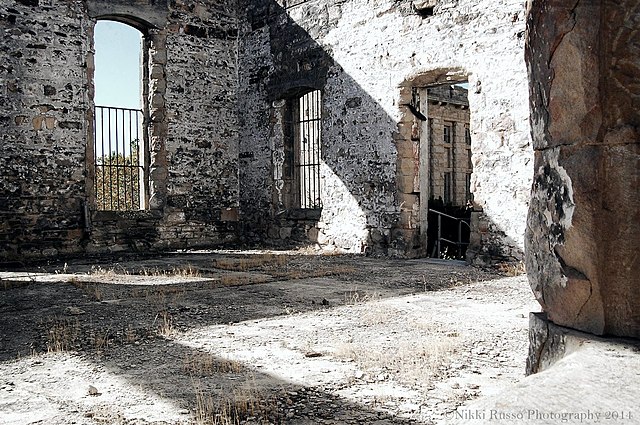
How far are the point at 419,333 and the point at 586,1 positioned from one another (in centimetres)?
275

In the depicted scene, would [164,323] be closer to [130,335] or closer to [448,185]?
[130,335]

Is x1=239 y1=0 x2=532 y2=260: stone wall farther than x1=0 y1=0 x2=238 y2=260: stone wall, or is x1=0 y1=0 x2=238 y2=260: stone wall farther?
x1=0 y1=0 x2=238 y2=260: stone wall

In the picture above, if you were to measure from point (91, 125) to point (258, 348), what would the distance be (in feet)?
26.8

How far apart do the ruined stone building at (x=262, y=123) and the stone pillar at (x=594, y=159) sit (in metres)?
5.99

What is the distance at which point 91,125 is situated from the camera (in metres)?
10.9

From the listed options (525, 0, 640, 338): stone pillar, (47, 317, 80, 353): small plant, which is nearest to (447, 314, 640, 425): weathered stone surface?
(525, 0, 640, 338): stone pillar

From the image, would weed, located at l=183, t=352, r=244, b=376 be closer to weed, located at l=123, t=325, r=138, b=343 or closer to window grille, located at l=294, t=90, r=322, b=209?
weed, located at l=123, t=325, r=138, b=343

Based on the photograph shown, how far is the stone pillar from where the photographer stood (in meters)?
1.94

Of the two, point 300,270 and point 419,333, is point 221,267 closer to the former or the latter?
point 300,270

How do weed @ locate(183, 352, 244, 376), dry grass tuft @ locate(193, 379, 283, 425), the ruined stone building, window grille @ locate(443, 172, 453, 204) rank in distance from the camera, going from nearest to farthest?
1. dry grass tuft @ locate(193, 379, 283, 425)
2. weed @ locate(183, 352, 244, 376)
3. the ruined stone building
4. window grille @ locate(443, 172, 453, 204)

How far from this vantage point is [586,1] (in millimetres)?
1962

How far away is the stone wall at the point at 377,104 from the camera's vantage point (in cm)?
812

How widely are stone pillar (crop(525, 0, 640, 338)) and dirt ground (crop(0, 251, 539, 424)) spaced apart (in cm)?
92

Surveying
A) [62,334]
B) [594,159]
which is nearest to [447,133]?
[62,334]
